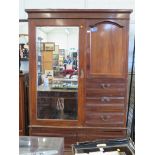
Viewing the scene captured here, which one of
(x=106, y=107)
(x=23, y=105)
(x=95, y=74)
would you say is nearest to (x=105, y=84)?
(x=95, y=74)

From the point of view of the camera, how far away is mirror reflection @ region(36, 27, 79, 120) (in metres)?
2.67

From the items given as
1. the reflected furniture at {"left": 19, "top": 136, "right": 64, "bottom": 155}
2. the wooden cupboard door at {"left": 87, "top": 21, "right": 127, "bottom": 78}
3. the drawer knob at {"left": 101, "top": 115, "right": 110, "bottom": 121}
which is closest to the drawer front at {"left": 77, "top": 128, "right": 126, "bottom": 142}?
the drawer knob at {"left": 101, "top": 115, "right": 110, "bottom": 121}

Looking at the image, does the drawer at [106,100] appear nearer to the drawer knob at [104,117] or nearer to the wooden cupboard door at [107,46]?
the drawer knob at [104,117]

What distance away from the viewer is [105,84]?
2.65m

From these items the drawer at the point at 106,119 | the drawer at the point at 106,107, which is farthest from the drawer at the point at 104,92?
the drawer at the point at 106,119

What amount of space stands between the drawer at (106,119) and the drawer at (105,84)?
1.07ft

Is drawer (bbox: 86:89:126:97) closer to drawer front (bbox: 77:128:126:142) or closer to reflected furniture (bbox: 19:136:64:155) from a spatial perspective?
drawer front (bbox: 77:128:126:142)

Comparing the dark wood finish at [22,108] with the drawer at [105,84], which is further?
the dark wood finish at [22,108]

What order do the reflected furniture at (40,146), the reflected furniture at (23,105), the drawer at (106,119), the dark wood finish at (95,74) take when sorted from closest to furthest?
the reflected furniture at (40,146), the dark wood finish at (95,74), the drawer at (106,119), the reflected furniture at (23,105)

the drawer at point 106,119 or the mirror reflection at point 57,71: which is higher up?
the mirror reflection at point 57,71

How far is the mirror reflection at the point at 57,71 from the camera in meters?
2.67
